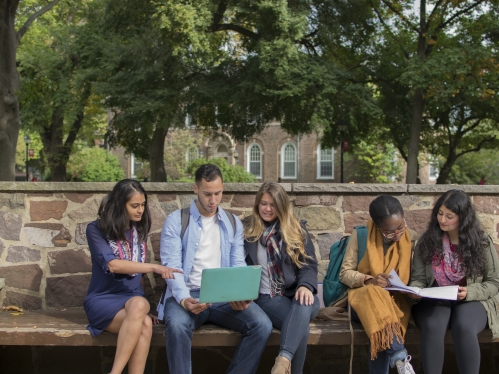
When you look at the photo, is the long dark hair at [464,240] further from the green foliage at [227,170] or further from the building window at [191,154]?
the building window at [191,154]

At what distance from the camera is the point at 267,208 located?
4.26 meters

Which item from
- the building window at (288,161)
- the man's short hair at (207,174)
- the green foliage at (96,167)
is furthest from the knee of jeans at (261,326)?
the building window at (288,161)

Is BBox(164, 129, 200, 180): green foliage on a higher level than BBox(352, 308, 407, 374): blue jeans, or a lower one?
higher

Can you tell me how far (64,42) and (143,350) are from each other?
17.2 meters

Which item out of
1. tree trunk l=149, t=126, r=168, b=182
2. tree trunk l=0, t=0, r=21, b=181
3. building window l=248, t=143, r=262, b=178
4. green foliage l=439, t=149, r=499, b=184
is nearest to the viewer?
tree trunk l=0, t=0, r=21, b=181

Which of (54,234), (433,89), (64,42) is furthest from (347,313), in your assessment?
(64,42)

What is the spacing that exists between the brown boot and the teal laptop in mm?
444

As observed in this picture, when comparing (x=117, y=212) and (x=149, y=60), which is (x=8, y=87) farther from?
(x=117, y=212)

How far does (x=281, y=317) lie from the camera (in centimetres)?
403

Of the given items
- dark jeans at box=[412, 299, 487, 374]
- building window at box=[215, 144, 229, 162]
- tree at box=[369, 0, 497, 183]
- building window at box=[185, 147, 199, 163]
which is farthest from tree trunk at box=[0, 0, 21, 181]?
building window at box=[215, 144, 229, 162]

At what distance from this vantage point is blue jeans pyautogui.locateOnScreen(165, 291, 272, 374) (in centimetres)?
377

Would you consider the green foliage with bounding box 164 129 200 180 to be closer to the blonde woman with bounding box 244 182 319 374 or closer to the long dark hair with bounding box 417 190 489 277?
the blonde woman with bounding box 244 182 319 374

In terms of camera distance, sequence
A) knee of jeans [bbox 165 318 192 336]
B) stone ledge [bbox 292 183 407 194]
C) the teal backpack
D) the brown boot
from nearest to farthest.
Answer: the brown boot → knee of jeans [bbox 165 318 192 336] → the teal backpack → stone ledge [bbox 292 183 407 194]

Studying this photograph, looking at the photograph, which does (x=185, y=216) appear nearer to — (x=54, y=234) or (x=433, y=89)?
(x=54, y=234)
